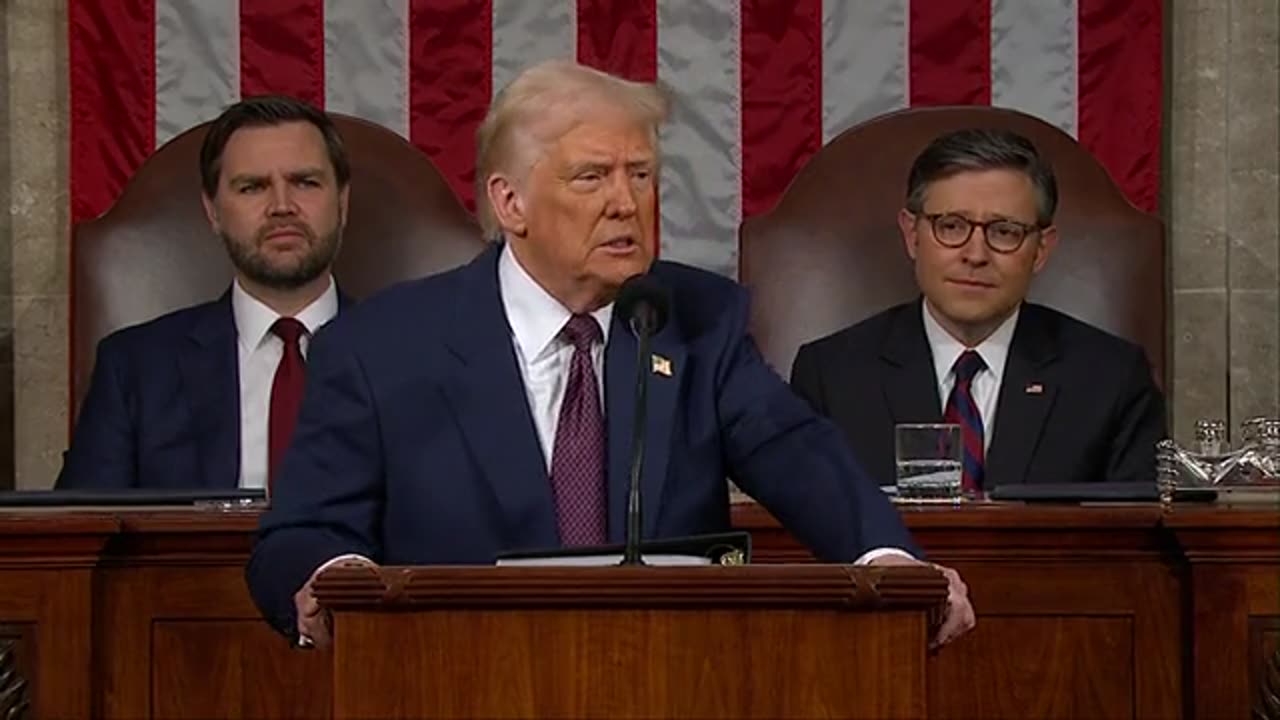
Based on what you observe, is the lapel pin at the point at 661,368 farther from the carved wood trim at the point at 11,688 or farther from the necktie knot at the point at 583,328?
the carved wood trim at the point at 11,688

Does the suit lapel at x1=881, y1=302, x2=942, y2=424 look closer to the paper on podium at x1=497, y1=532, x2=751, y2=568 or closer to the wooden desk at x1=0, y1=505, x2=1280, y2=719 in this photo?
the wooden desk at x1=0, y1=505, x2=1280, y2=719

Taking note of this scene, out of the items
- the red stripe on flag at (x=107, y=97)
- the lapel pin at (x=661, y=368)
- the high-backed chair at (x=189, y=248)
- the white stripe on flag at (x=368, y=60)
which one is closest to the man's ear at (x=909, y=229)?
the high-backed chair at (x=189, y=248)

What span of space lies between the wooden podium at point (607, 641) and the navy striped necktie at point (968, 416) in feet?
6.99

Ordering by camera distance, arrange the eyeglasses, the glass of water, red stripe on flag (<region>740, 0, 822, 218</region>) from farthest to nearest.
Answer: red stripe on flag (<region>740, 0, 822, 218</region>) < the eyeglasses < the glass of water

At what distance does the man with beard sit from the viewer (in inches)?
210

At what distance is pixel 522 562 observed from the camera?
3094mm

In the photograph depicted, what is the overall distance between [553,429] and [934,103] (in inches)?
122

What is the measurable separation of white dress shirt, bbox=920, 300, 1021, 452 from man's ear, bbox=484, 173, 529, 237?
1669 mm

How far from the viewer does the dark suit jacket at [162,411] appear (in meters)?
5.31

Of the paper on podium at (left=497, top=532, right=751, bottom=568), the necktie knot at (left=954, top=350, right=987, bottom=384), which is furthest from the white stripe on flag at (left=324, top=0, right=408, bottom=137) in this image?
the paper on podium at (left=497, top=532, right=751, bottom=568)

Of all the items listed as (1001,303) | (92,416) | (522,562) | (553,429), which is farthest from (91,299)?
(522,562)

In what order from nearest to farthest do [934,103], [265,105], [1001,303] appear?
1. [1001,303]
2. [265,105]
3. [934,103]

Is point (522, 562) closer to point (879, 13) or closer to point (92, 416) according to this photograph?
point (92, 416)

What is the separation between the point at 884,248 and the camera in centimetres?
586
